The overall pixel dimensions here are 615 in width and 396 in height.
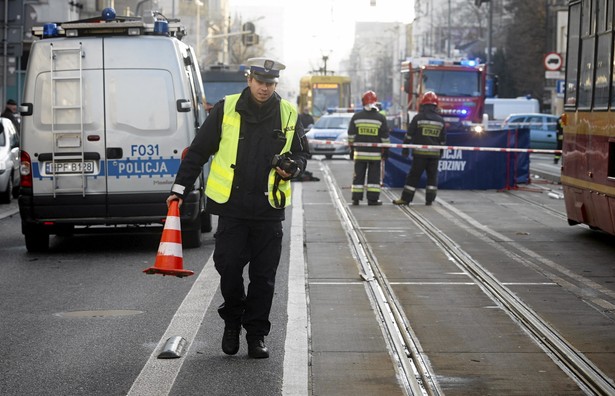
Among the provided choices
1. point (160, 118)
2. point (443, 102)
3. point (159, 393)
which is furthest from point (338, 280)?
point (443, 102)

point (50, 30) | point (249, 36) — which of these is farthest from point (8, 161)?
point (249, 36)

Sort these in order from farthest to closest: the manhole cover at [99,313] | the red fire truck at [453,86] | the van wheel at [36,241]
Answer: the red fire truck at [453,86]
the van wheel at [36,241]
the manhole cover at [99,313]

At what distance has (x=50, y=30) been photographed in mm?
13938

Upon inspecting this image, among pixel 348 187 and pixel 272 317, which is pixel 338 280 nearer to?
pixel 272 317

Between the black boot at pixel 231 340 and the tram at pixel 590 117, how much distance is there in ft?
22.4

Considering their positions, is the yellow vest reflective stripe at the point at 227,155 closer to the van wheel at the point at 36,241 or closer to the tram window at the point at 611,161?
the van wheel at the point at 36,241

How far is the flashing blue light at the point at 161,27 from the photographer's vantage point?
13895 mm

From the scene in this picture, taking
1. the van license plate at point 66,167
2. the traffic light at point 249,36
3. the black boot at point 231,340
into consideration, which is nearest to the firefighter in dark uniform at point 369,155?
the van license plate at point 66,167

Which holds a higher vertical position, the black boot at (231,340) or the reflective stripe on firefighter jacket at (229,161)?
the reflective stripe on firefighter jacket at (229,161)

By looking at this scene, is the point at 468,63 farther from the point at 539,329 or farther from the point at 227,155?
the point at 227,155

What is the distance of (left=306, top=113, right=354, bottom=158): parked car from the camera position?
40969 mm

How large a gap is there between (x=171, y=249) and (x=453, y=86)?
114 feet

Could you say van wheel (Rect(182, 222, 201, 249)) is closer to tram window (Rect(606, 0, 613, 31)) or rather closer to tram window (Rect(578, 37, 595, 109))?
tram window (Rect(578, 37, 595, 109))

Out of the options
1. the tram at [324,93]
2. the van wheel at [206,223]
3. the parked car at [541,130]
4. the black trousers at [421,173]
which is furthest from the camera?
the tram at [324,93]
